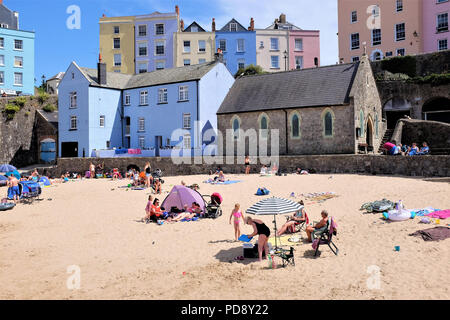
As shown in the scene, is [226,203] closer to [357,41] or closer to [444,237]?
[444,237]

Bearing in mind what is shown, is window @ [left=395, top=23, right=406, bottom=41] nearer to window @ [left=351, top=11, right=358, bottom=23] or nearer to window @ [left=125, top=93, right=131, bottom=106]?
window @ [left=351, top=11, right=358, bottom=23]

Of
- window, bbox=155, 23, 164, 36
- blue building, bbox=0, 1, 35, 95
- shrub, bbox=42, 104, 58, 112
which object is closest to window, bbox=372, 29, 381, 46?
window, bbox=155, 23, 164, 36

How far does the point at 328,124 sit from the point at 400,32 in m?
23.2

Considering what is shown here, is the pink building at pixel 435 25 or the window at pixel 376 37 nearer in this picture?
the pink building at pixel 435 25

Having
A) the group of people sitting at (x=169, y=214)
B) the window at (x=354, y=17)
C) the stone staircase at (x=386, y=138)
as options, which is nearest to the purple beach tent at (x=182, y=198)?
the group of people sitting at (x=169, y=214)

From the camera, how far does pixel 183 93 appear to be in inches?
1446

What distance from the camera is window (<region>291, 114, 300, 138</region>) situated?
3080 centimetres

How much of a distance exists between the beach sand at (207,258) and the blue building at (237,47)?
3821cm

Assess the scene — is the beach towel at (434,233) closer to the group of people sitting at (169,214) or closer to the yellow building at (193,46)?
the group of people sitting at (169,214)

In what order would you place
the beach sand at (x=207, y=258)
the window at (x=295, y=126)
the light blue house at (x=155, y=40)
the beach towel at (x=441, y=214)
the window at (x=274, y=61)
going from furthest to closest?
the window at (x=274, y=61) < the light blue house at (x=155, y=40) < the window at (x=295, y=126) < the beach towel at (x=441, y=214) < the beach sand at (x=207, y=258)

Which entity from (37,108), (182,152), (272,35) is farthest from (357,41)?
(37,108)

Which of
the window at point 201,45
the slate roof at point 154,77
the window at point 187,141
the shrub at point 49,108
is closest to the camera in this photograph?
the window at point 187,141

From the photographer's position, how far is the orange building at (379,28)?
43.2 meters
